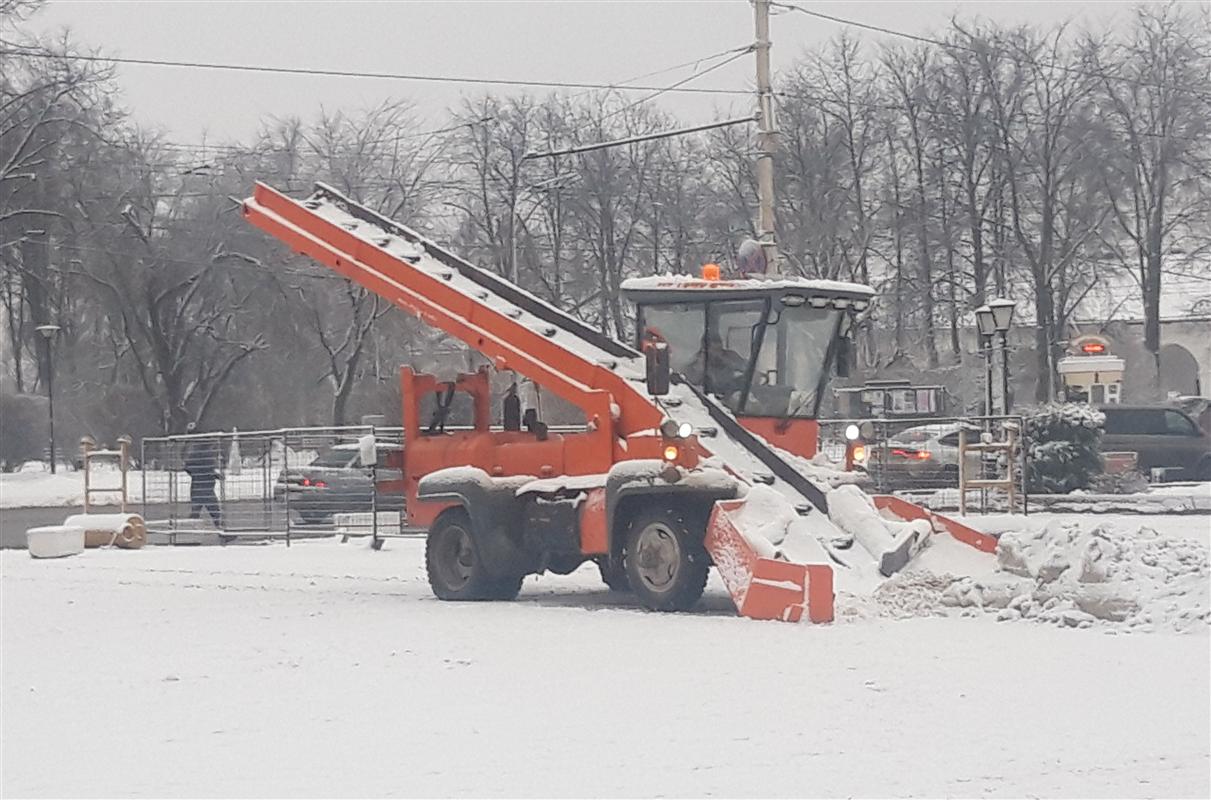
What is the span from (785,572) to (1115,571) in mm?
2510

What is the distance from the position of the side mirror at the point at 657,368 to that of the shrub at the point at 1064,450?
16533mm

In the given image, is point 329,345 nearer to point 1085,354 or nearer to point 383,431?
point 1085,354

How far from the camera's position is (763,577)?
1297 centimetres

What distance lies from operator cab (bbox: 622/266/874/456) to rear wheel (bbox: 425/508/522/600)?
269 centimetres

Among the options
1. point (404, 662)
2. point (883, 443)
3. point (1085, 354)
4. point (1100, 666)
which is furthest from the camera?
point (1085, 354)

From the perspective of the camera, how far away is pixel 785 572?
12797mm

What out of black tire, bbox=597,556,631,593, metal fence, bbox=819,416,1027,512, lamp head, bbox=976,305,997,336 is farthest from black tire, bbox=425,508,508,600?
lamp head, bbox=976,305,997,336

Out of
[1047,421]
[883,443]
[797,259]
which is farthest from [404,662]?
[797,259]

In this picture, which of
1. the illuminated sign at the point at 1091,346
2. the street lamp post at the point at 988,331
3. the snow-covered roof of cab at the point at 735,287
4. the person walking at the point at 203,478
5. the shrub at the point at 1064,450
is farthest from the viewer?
the illuminated sign at the point at 1091,346

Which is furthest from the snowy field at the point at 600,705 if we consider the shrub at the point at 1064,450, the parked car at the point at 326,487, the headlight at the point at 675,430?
the shrub at the point at 1064,450

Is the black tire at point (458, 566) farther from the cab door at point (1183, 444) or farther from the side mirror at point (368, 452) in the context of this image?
the cab door at point (1183, 444)

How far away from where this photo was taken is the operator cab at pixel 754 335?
15.8 metres

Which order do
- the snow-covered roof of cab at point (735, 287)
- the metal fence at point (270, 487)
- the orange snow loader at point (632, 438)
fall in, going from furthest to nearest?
the metal fence at point (270, 487) < the snow-covered roof of cab at point (735, 287) < the orange snow loader at point (632, 438)

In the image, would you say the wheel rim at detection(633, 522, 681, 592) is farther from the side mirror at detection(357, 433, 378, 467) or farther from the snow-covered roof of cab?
the side mirror at detection(357, 433, 378, 467)
